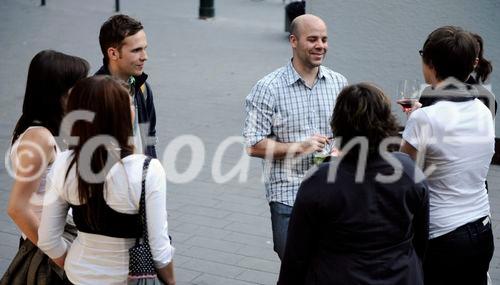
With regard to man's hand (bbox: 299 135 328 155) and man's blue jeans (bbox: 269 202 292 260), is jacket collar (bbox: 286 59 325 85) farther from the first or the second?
man's blue jeans (bbox: 269 202 292 260)

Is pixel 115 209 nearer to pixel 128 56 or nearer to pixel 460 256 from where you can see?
pixel 128 56

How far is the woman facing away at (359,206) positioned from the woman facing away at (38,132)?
1206 millimetres

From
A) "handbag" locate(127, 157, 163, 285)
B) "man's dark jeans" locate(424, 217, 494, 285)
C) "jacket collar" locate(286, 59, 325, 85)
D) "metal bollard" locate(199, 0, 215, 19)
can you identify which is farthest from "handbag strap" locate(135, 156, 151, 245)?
"metal bollard" locate(199, 0, 215, 19)

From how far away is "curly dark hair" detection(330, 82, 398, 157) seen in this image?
3.19 meters

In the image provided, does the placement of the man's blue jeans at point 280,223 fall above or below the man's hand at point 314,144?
below

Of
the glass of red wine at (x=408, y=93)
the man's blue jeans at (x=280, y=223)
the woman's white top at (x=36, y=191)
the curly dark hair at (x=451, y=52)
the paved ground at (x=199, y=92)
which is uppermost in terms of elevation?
the curly dark hair at (x=451, y=52)

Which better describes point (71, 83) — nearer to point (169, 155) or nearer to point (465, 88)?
point (465, 88)

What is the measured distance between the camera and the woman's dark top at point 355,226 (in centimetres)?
317

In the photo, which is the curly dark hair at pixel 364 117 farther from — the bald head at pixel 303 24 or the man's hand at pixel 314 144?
the bald head at pixel 303 24

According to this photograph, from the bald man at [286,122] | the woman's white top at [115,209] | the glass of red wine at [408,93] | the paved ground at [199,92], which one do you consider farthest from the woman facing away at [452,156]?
the paved ground at [199,92]

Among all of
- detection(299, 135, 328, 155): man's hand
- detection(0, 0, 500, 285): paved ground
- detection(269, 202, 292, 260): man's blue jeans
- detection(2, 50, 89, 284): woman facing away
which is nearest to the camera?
detection(2, 50, 89, 284): woman facing away

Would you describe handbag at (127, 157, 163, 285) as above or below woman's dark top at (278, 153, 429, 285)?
below

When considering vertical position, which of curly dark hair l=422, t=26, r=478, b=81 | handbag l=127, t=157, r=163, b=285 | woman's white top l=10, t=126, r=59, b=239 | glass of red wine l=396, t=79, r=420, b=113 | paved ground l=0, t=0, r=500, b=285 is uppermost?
curly dark hair l=422, t=26, r=478, b=81

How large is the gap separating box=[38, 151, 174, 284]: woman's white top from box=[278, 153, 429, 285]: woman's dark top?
0.54 m
